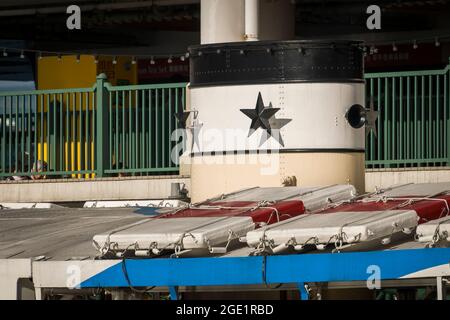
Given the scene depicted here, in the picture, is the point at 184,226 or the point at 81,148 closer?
the point at 184,226

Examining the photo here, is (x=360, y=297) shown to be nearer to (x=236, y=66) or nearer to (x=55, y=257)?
(x=55, y=257)

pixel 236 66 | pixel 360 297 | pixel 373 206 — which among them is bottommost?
pixel 360 297

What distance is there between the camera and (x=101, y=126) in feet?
70.3

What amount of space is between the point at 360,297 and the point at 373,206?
0.81 metres

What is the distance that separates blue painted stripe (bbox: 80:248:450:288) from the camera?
438 inches

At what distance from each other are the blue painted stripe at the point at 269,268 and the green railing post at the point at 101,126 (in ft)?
30.2

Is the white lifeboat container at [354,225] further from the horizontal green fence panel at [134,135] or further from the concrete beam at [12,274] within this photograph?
the horizontal green fence panel at [134,135]

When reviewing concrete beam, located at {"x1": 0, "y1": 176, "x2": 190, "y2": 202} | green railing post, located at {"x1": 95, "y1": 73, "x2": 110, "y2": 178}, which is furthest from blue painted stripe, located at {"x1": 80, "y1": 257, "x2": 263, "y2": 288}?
green railing post, located at {"x1": 95, "y1": 73, "x2": 110, "y2": 178}

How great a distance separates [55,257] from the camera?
1297 centimetres

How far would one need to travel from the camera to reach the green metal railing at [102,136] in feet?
69.2

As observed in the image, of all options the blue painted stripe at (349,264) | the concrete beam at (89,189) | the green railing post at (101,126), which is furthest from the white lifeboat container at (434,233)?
the green railing post at (101,126)

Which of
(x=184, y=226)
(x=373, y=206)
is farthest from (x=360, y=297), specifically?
(x=184, y=226)

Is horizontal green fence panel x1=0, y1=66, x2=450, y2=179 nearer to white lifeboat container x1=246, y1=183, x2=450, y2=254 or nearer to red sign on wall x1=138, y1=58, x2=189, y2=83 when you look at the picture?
red sign on wall x1=138, y1=58, x2=189, y2=83
